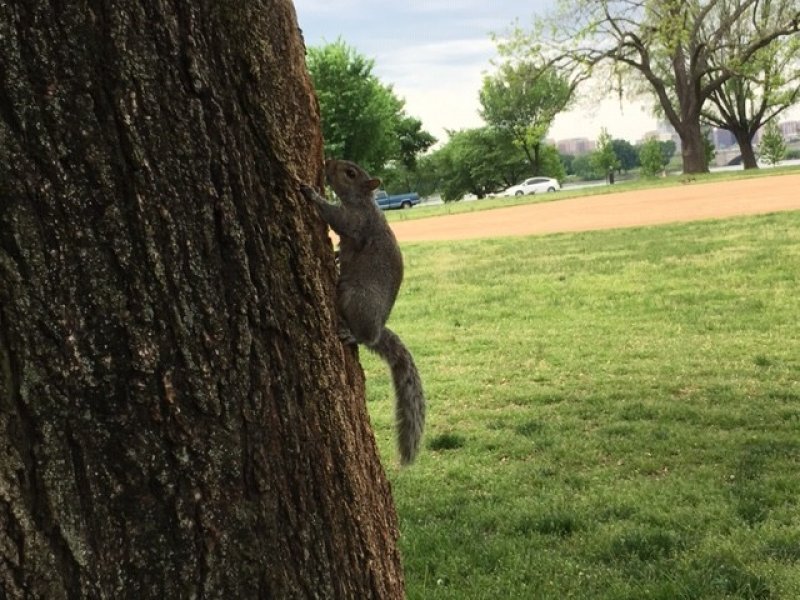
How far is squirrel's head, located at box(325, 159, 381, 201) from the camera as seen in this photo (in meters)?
3.64

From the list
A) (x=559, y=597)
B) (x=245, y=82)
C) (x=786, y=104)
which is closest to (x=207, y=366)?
(x=245, y=82)

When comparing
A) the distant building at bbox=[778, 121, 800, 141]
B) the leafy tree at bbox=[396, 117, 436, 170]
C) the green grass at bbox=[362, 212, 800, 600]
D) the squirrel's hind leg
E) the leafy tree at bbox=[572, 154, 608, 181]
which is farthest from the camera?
the leafy tree at bbox=[572, 154, 608, 181]

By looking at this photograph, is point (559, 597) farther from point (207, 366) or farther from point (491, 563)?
point (207, 366)

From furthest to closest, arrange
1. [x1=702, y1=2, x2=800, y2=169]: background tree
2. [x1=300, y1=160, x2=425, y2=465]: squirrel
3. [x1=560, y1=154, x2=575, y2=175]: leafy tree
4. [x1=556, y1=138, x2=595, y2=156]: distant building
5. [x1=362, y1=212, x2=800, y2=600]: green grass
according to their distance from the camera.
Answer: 1. [x1=556, y1=138, x2=595, y2=156]: distant building
2. [x1=560, y1=154, x2=575, y2=175]: leafy tree
3. [x1=702, y1=2, x2=800, y2=169]: background tree
4. [x1=362, y1=212, x2=800, y2=600]: green grass
5. [x1=300, y1=160, x2=425, y2=465]: squirrel

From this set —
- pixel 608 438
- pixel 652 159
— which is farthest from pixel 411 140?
pixel 608 438

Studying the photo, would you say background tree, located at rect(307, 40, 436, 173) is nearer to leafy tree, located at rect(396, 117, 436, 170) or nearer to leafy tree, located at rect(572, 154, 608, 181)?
Answer: leafy tree, located at rect(396, 117, 436, 170)

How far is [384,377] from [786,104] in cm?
3732

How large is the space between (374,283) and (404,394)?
17.7 inches

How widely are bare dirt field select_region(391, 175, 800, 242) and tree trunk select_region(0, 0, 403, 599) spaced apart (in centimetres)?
1468

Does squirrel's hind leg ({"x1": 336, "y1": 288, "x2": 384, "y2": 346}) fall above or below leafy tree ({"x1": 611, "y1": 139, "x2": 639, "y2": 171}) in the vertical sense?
below

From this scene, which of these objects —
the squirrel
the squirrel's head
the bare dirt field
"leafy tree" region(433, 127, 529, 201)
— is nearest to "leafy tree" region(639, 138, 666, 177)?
"leafy tree" region(433, 127, 529, 201)

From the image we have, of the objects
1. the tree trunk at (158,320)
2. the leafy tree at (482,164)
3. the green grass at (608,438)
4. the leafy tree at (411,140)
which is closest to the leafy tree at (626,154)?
the leafy tree at (482,164)

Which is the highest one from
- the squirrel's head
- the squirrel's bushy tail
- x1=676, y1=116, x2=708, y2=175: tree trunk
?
x1=676, y1=116, x2=708, y2=175: tree trunk

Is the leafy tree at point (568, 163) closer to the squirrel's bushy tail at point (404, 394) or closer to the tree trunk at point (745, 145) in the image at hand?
the tree trunk at point (745, 145)
